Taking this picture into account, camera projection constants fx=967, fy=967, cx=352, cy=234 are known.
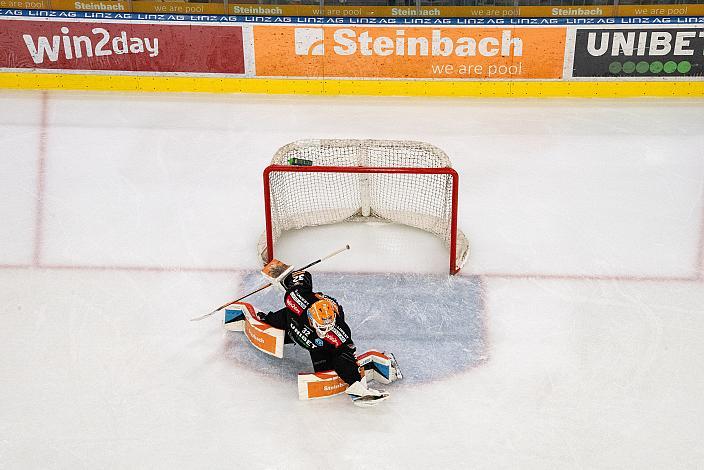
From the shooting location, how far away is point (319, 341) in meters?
5.70

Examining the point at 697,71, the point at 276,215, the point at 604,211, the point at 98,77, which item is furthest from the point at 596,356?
A: the point at 98,77

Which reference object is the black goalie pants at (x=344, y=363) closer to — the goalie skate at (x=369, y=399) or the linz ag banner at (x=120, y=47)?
the goalie skate at (x=369, y=399)

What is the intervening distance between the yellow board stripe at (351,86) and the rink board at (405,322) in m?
3.04

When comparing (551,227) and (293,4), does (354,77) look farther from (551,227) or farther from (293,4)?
(551,227)

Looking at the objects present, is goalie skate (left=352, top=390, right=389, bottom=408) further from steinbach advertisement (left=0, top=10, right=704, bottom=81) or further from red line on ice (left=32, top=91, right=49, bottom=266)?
steinbach advertisement (left=0, top=10, right=704, bottom=81)

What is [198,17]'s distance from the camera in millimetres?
9172

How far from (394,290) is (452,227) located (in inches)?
23.7

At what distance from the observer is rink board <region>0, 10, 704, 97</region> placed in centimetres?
912

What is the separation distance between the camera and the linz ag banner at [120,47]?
30.3 ft

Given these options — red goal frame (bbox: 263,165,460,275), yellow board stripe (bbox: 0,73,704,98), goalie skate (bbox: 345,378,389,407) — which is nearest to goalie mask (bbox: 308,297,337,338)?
goalie skate (bbox: 345,378,389,407)

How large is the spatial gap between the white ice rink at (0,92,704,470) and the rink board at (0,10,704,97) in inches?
7.5

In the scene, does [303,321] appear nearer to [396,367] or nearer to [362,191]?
[396,367]

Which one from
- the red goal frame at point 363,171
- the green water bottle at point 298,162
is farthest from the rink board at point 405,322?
the green water bottle at point 298,162

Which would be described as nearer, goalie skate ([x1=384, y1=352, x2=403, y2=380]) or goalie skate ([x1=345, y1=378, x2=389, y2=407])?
goalie skate ([x1=345, y1=378, x2=389, y2=407])
